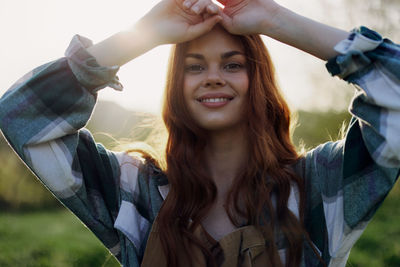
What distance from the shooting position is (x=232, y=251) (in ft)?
6.30

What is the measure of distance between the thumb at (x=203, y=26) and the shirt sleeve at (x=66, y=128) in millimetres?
373

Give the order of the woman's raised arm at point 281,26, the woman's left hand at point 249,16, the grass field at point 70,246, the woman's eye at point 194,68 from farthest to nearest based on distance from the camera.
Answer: the grass field at point 70,246
the woman's eye at point 194,68
the woman's left hand at point 249,16
the woman's raised arm at point 281,26

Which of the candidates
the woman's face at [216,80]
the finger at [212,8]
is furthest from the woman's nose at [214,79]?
the finger at [212,8]

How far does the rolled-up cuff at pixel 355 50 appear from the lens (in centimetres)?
177

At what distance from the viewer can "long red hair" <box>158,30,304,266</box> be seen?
77.9 inches

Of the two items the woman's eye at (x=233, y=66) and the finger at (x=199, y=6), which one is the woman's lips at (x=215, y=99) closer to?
the woman's eye at (x=233, y=66)

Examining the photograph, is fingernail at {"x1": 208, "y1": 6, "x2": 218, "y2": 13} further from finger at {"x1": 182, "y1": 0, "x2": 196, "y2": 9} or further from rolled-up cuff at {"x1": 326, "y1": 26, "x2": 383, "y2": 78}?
rolled-up cuff at {"x1": 326, "y1": 26, "x2": 383, "y2": 78}

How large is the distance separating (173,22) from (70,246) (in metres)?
4.60

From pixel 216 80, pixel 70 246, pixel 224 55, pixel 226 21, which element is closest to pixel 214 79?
pixel 216 80

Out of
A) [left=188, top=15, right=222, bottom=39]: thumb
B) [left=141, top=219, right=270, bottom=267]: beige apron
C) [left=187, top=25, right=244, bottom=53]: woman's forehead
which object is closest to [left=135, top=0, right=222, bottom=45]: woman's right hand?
[left=188, top=15, right=222, bottom=39]: thumb

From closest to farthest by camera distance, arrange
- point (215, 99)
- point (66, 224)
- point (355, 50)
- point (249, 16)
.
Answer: point (355, 50)
point (249, 16)
point (215, 99)
point (66, 224)

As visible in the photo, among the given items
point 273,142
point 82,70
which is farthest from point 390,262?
point 82,70

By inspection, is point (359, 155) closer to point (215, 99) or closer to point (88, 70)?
point (215, 99)

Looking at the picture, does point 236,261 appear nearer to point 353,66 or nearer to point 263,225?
point 263,225
